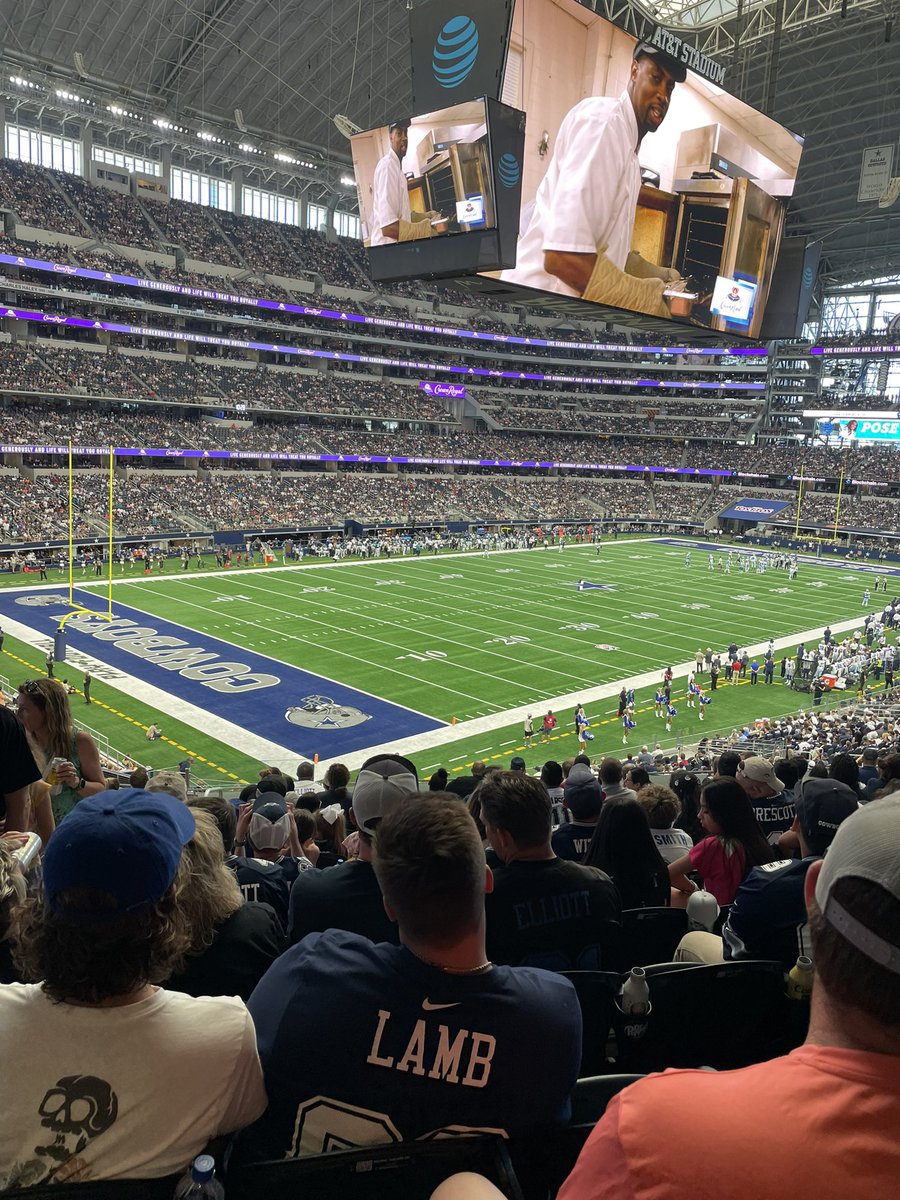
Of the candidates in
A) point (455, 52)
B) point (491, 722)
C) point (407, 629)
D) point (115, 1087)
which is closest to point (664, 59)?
point (455, 52)

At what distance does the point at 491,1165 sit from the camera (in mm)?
1938

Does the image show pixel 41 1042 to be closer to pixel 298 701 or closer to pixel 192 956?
pixel 192 956

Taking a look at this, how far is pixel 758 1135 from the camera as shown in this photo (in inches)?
53.2

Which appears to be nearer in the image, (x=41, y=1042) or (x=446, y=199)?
(x=41, y=1042)

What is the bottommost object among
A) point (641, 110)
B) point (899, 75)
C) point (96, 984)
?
point (96, 984)

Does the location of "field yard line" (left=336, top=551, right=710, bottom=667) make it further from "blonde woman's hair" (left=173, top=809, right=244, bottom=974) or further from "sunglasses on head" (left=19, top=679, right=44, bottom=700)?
"blonde woman's hair" (left=173, top=809, right=244, bottom=974)

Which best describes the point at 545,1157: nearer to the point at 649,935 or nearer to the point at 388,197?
the point at 649,935

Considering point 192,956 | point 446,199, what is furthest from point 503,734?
point 192,956

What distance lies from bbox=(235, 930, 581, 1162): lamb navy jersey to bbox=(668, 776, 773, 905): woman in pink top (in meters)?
3.84

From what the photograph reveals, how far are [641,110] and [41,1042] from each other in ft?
57.0

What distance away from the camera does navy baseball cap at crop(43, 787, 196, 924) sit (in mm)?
2256

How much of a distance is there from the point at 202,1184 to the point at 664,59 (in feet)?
59.9

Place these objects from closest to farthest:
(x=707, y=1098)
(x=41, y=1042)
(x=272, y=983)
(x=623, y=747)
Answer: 1. (x=707, y=1098)
2. (x=41, y=1042)
3. (x=272, y=983)
4. (x=623, y=747)

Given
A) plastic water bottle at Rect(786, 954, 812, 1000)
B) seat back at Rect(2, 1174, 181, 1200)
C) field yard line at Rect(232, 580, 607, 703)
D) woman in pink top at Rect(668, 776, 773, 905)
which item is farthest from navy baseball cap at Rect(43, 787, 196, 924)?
field yard line at Rect(232, 580, 607, 703)
